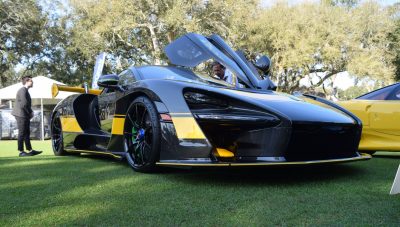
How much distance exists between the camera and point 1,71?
30.1 meters

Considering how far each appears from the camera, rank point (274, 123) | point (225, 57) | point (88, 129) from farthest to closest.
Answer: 1. point (88, 129)
2. point (225, 57)
3. point (274, 123)

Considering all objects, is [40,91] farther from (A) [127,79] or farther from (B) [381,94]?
(B) [381,94]

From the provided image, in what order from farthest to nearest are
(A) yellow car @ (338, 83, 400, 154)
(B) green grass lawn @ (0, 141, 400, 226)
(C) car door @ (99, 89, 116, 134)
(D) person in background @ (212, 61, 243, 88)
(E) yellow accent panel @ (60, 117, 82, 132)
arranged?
(E) yellow accent panel @ (60, 117, 82, 132)
(A) yellow car @ (338, 83, 400, 154)
(C) car door @ (99, 89, 116, 134)
(D) person in background @ (212, 61, 243, 88)
(B) green grass lawn @ (0, 141, 400, 226)

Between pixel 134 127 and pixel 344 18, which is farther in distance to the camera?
pixel 344 18

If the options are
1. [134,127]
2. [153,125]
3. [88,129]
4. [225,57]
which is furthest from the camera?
[88,129]

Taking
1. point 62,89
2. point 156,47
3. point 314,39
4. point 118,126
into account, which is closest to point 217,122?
point 118,126

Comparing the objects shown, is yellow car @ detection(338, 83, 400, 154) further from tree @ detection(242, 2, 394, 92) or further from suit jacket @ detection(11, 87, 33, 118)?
tree @ detection(242, 2, 394, 92)

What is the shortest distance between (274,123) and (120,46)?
26053 mm

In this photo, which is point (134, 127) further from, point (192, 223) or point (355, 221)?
point (355, 221)

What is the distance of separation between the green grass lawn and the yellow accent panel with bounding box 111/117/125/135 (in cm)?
38

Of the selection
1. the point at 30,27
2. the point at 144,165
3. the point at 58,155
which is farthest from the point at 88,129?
the point at 30,27

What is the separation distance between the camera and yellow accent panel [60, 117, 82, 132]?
5484mm

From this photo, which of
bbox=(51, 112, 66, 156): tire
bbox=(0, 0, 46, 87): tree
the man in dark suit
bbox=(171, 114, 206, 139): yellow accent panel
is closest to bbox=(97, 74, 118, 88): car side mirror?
bbox=(171, 114, 206, 139): yellow accent panel

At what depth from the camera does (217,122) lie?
10.8ft
